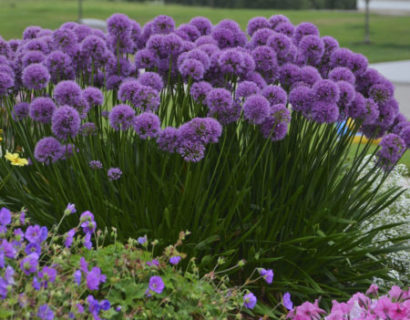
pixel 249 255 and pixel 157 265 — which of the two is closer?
pixel 157 265

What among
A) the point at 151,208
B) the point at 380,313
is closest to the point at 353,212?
the point at 380,313

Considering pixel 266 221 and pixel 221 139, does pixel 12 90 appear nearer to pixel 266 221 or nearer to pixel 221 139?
pixel 221 139

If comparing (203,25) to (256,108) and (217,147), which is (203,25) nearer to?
(217,147)

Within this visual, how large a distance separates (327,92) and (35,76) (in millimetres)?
1436

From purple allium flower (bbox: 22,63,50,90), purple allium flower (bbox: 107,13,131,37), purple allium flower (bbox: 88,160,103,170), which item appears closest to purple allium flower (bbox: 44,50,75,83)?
purple allium flower (bbox: 22,63,50,90)

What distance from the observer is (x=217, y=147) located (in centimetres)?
335

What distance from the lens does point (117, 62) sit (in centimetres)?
345

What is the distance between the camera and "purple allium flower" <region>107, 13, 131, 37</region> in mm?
3414

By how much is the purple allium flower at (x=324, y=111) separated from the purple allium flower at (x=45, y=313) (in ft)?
4.95

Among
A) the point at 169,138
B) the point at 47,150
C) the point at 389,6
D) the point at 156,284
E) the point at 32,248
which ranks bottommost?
the point at 389,6

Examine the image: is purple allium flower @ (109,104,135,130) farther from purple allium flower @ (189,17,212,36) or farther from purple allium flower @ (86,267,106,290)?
purple allium flower @ (189,17,212,36)

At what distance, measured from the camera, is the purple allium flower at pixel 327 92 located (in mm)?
2902

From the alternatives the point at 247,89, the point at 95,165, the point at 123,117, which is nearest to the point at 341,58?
the point at 247,89

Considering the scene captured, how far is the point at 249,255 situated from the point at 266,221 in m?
0.20
